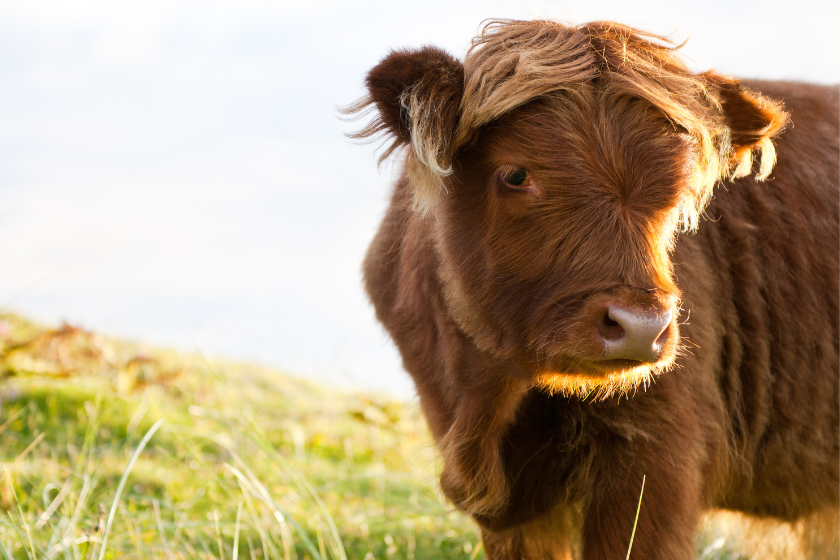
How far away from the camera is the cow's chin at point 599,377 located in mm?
2316

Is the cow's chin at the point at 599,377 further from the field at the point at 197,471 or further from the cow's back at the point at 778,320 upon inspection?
the field at the point at 197,471

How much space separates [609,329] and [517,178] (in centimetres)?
62

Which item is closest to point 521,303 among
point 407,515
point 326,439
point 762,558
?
point 407,515

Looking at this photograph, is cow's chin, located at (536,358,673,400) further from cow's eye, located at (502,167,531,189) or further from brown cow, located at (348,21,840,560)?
cow's eye, located at (502,167,531,189)

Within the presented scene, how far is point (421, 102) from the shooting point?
2.48 metres

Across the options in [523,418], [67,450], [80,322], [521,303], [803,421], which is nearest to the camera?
[521,303]

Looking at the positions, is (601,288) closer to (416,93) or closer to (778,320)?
(416,93)

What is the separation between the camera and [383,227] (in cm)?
357

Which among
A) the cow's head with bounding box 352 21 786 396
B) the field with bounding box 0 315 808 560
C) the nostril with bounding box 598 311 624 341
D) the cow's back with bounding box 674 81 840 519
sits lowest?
the field with bounding box 0 315 808 560

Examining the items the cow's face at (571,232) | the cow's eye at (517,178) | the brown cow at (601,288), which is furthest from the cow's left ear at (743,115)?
the cow's eye at (517,178)

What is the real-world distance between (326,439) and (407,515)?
5.81ft

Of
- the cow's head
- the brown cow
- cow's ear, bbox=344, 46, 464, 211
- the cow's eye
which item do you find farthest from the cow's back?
cow's ear, bbox=344, 46, 464, 211

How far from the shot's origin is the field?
331 cm

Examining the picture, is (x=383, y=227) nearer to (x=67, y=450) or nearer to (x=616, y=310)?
(x=616, y=310)
